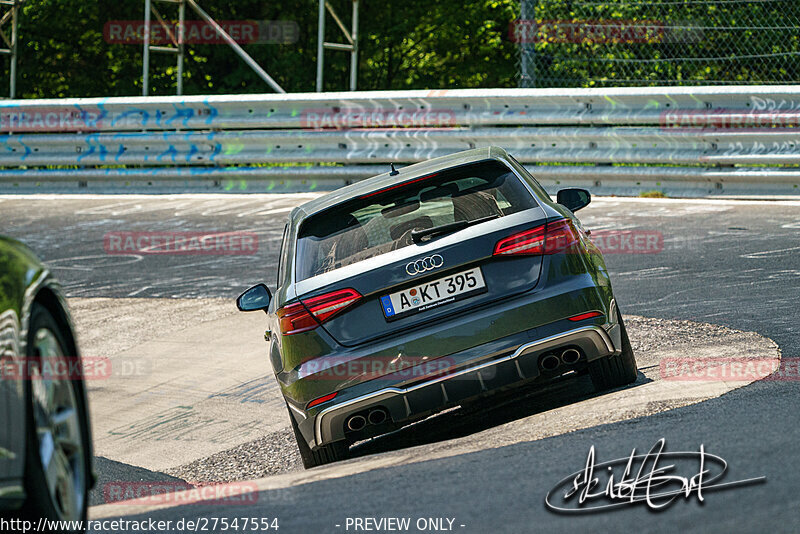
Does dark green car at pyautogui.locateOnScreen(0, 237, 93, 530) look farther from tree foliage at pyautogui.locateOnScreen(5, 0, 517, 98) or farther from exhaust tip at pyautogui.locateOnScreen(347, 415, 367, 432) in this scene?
tree foliage at pyautogui.locateOnScreen(5, 0, 517, 98)

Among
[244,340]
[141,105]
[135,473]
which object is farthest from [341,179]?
[135,473]

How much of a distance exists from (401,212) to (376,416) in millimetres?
1042

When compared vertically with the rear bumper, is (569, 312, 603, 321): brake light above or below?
above

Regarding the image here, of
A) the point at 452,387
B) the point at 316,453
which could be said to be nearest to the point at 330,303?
the point at 452,387

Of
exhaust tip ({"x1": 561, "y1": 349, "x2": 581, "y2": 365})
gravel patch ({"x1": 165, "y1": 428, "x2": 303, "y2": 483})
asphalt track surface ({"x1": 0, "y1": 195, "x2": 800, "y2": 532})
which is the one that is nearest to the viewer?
asphalt track surface ({"x1": 0, "y1": 195, "x2": 800, "y2": 532})

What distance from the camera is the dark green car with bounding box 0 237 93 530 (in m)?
3.21

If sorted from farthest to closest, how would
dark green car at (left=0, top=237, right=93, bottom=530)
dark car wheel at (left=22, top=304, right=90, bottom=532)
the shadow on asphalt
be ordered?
the shadow on asphalt
dark car wheel at (left=22, top=304, right=90, bottom=532)
dark green car at (left=0, top=237, right=93, bottom=530)

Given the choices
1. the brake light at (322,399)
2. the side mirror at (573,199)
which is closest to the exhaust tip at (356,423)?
the brake light at (322,399)

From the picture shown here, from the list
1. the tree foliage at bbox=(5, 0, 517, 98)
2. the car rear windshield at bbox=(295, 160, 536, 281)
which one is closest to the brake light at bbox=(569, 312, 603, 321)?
the car rear windshield at bbox=(295, 160, 536, 281)

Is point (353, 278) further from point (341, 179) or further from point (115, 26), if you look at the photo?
point (115, 26)

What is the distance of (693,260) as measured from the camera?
407 inches

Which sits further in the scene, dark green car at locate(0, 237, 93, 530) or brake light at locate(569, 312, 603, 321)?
brake light at locate(569, 312, 603, 321)

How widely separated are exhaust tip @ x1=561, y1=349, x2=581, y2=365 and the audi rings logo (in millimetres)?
779

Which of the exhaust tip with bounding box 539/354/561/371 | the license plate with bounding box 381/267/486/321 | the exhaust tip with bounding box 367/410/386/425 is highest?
the license plate with bounding box 381/267/486/321
